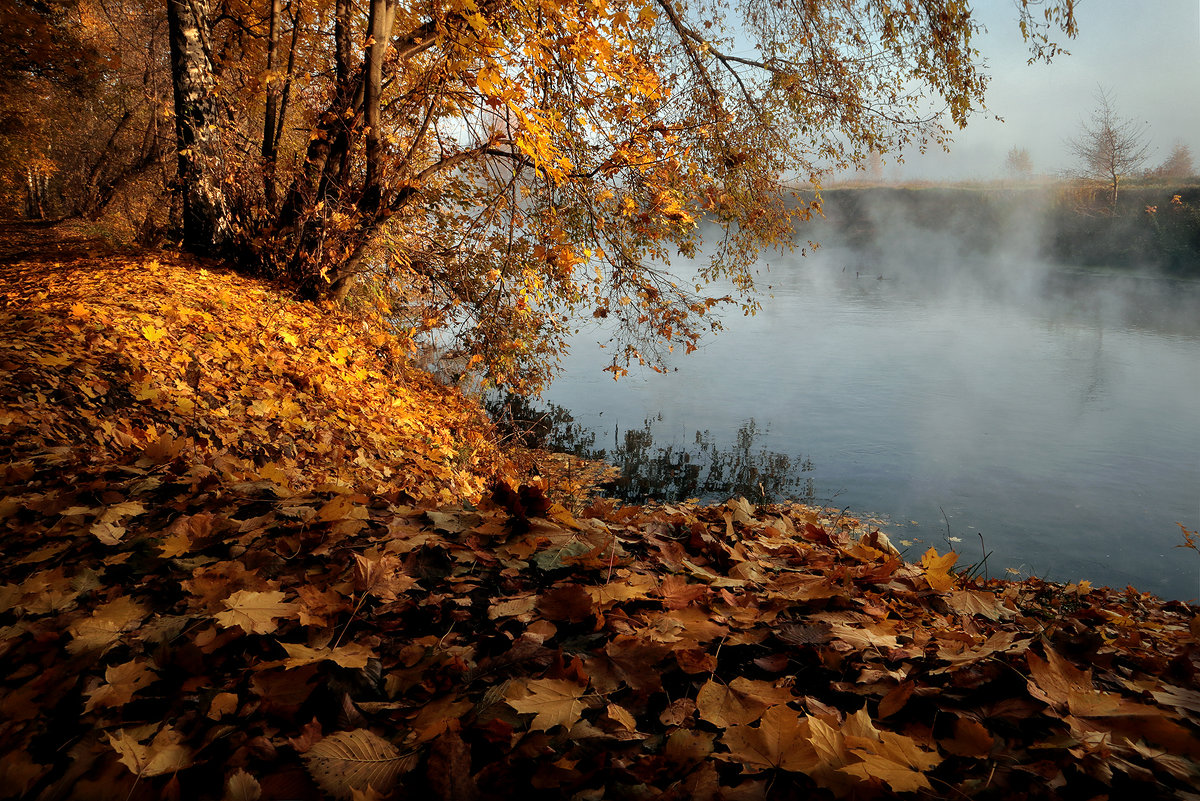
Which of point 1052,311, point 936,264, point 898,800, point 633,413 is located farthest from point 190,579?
point 936,264

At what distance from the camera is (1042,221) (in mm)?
34938

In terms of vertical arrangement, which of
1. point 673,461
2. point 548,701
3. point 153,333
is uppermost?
point 153,333

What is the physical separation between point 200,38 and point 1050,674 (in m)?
8.50

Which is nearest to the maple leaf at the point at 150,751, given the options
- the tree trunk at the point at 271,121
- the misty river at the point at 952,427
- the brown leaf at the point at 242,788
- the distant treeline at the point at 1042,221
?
the brown leaf at the point at 242,788

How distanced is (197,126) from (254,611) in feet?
22.9

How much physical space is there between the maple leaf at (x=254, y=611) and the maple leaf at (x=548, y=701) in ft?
2.09

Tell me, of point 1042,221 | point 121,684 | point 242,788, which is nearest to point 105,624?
point 121,684

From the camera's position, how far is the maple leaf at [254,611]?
1.41 meters

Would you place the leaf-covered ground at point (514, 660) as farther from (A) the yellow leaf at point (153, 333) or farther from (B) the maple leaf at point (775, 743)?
(A) the yellow leaf at point (153, 333)

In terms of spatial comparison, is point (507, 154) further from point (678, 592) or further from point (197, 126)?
point (678, 592)

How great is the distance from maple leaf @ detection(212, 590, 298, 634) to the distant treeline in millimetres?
26125

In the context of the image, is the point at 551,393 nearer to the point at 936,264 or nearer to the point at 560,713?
the point at 560,713

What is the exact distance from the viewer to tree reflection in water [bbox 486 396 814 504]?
29.0ft

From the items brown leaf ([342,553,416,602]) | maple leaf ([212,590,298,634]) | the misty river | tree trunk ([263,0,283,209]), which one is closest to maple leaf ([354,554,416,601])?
brown leaf ([342,553,416,602])
